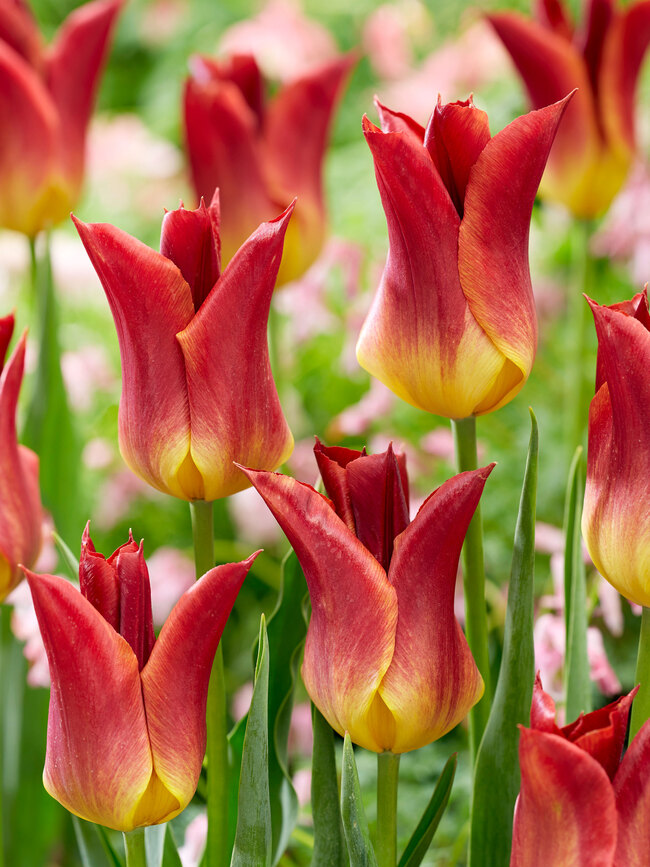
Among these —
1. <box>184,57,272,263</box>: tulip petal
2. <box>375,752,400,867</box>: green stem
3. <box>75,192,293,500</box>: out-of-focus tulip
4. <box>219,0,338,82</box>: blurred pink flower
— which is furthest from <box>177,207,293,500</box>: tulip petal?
<box>219,0,338,82</box>: blurred pink flower

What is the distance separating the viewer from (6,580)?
0.38 meters

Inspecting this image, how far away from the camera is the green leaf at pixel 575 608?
382 millimetres

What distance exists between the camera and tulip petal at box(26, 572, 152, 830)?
0.27 m

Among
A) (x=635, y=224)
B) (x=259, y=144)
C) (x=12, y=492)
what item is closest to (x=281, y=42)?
(x=635, y=224)

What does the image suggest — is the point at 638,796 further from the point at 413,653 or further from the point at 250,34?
the point at 250,34

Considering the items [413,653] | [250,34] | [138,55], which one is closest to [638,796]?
[413,653]

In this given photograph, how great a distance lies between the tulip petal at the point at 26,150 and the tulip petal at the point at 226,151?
3.6 inches

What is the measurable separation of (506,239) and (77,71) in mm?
450

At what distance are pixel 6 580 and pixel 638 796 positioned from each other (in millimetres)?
244

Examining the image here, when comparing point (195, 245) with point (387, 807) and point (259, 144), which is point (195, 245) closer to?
point (387, 807)

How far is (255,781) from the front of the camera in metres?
0.31

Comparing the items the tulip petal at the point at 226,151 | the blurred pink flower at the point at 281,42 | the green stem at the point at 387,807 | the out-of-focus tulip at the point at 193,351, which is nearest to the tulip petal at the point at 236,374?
the out-of-focus tulip at the point at 193,351

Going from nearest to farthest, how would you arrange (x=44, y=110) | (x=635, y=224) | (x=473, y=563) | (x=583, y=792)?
(x=583, y=792), (x=473, y=563), (x=44, y=110), (x=635, y=224)

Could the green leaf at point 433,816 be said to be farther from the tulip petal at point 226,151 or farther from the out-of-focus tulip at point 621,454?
the tulip petal at point 226,151
